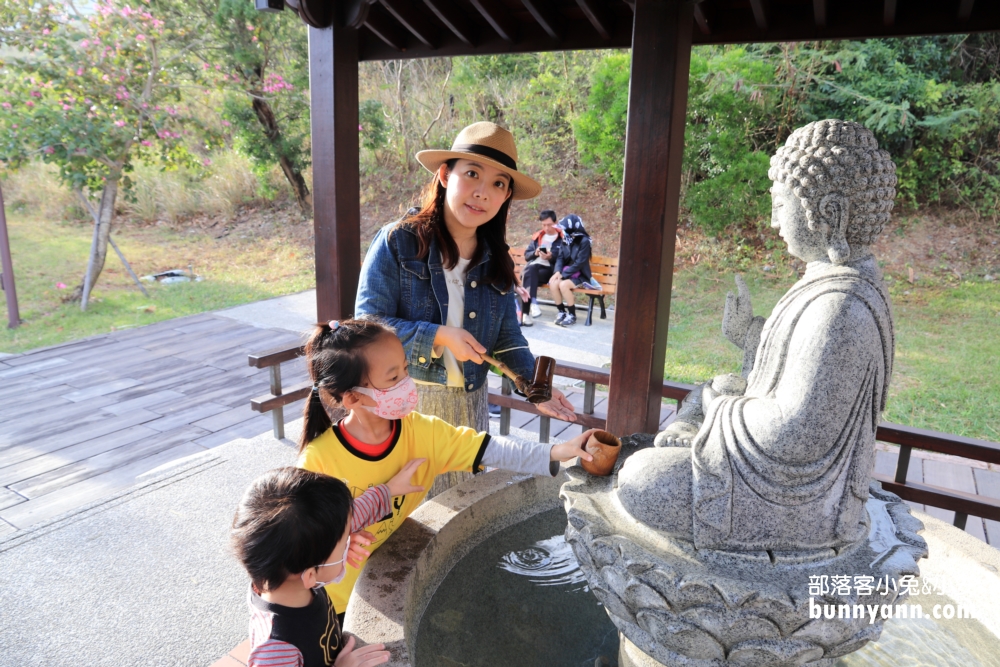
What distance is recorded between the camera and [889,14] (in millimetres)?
2434

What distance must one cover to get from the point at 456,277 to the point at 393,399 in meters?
0.60

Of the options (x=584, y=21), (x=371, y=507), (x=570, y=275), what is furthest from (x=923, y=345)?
(x=371, y=507)

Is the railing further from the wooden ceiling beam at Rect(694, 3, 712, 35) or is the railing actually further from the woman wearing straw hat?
the wooden ceiling beam at Rect(694, 3, 712, 35)

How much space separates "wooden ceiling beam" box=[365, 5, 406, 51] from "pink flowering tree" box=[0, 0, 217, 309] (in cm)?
602

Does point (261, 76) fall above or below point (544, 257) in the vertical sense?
above

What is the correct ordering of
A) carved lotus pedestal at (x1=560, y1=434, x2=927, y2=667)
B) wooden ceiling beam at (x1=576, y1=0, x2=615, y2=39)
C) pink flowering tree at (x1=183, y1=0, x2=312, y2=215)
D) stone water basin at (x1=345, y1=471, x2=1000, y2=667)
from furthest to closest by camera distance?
pink flowering tree at (x1=183, y1=0, x2=312, y2=215), wooden ceiling beam at (x1=576, y1=0, x2=615, y2=39), stone water basin at (x1=345, y1=471, x2=1000, y2=667), carved lotus pedestal at (x1=560, y1=434, x2=927, y2=667)

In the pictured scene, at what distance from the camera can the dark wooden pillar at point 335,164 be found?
3023mm

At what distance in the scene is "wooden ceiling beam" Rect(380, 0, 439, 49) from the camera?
296cm

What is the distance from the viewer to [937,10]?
250 centimetres

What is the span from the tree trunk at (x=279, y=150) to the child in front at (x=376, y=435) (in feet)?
33.4

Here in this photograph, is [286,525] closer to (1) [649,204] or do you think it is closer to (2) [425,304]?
(2) [425,304]

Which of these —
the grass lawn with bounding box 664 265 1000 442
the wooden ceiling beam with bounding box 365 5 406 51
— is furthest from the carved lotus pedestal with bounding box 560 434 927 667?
the grass lawn with bounding box 664 265 1000 442

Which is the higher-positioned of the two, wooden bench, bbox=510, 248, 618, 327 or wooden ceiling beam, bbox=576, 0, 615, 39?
wooden ceiling beam, bbox=576, 0, 615, 39

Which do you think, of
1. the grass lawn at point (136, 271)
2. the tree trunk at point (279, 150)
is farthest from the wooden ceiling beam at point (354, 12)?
the tree trunk at point (279, 150)
